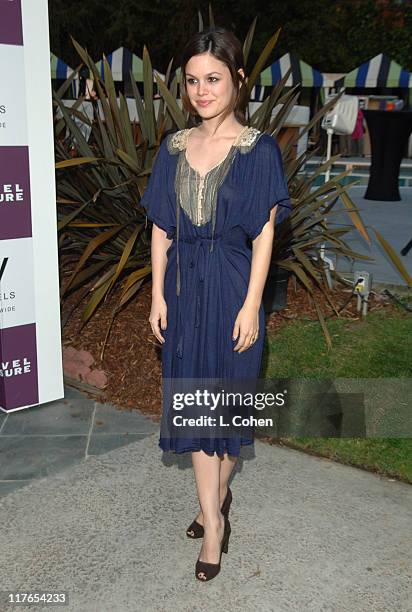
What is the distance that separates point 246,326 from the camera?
282 centimetres

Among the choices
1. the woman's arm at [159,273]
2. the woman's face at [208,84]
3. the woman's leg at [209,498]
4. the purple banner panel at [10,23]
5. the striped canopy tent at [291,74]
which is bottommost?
the woman's leg at [209,498]

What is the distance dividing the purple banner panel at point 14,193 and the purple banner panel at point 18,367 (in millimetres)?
609

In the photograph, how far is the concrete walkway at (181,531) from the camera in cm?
293

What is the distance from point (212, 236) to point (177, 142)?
0.41 m

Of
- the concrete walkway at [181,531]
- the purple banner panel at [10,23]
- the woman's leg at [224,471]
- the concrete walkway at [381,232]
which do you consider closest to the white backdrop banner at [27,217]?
the purple banner panel at [10,23]

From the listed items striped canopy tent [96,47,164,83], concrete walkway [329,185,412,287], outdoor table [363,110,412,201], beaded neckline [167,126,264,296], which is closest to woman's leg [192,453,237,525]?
beaded neckline [167,126,264,296]

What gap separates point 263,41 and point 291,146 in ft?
68.3

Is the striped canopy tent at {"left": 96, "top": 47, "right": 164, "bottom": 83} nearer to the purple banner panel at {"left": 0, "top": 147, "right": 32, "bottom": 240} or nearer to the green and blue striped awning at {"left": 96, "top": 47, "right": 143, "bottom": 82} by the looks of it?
the green and blue striped awning at {"left": 96, "top": 47, "right": 143, "bottom": 82}

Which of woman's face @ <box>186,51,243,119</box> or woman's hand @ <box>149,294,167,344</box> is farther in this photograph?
woman's hand @ <box>149,294,167,344</box>

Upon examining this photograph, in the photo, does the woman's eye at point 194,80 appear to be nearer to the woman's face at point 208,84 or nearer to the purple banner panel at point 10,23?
the woman's face at point 208,84

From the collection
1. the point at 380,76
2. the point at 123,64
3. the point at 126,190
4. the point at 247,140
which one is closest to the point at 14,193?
the point at 126,190

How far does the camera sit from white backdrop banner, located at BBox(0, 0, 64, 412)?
13.8ft

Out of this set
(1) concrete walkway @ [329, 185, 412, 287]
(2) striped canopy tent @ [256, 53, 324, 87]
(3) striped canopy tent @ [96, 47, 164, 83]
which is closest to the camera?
(1) concrete walkway @ [329, 185, 412, 287]

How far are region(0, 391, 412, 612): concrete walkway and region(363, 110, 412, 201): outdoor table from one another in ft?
29.6
